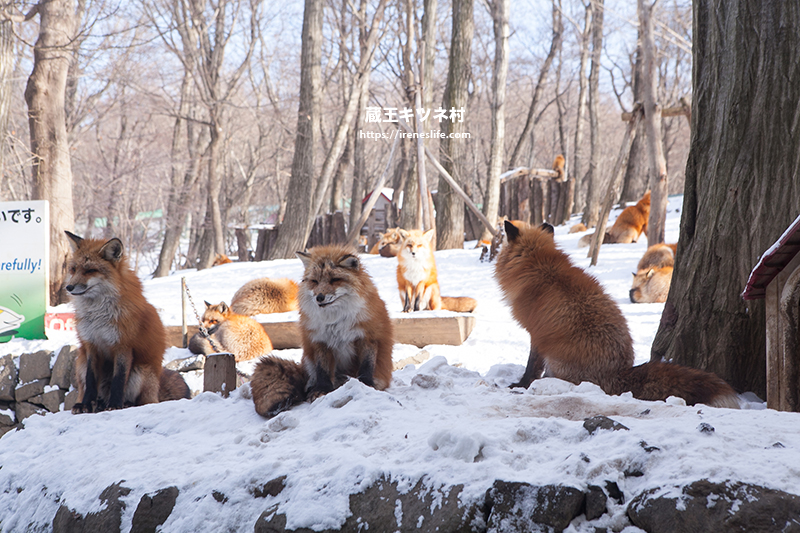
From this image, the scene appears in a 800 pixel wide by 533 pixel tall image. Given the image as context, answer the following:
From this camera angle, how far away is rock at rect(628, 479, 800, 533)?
1655 mm

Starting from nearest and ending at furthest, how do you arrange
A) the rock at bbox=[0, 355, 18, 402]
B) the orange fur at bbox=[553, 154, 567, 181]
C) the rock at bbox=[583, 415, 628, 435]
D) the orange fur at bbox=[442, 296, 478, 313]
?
1. the rock at bbox=[583, 415, 628, 435]
2. the rock at bbox=[0, 355, 18, 402]
3. the orange fur at bbox=[442, 296, 478, 313]
4. the orange fur at bbox=[553, 154, 567, 181]

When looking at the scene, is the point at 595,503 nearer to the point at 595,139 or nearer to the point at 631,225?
the point at 631,225

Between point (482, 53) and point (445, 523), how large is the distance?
31106 mm

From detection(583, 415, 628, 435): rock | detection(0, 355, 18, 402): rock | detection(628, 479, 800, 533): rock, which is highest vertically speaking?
detection(583, 415, 628, 435): rock

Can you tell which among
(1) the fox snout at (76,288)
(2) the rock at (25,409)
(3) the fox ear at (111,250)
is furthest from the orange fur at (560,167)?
(1) the fox snout at (76,288)

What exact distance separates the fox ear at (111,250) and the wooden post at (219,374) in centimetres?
104

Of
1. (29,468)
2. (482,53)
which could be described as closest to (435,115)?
(29,468)

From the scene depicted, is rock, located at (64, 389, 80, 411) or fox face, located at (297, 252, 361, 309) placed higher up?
fox face, located at (297, 252, 361, 309)

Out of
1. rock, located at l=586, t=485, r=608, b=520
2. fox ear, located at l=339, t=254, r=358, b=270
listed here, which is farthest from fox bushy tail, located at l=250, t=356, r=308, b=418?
rock, located at l=586, t=485, r=608, b=520

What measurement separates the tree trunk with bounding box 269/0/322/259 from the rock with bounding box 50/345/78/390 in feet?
28.9

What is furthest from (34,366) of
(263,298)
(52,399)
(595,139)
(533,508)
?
(595,139)

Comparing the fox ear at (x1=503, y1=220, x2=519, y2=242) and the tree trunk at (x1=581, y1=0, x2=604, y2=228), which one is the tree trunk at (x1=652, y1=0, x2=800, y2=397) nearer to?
the fox ear at (x1=503, y1=220, x2=519, y2=242)

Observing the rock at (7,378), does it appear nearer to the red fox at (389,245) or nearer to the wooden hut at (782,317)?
the wooden hut at (782,317)

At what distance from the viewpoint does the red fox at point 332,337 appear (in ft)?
11.3
